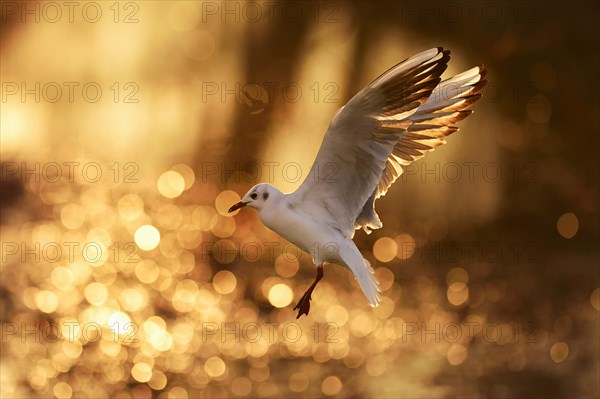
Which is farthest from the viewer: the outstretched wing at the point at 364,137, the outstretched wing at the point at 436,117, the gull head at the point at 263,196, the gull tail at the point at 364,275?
the outstretched wing at the point at 436,117

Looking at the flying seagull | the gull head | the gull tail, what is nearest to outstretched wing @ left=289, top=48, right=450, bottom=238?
the flying seagull

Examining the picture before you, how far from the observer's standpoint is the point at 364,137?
24.5ft

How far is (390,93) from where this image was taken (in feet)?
24.0

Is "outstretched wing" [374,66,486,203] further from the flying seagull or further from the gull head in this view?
the gull head

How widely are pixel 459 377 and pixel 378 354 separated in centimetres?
162

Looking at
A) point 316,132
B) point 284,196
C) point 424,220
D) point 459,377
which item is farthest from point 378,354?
point 284,196

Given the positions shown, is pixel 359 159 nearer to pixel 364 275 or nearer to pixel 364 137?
pixel 364 137

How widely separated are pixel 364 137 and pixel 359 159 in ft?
0.66

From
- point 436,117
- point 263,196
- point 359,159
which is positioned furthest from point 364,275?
point 436,117

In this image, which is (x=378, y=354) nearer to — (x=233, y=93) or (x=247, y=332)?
(x=247, y=332)

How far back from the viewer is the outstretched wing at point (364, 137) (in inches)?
286

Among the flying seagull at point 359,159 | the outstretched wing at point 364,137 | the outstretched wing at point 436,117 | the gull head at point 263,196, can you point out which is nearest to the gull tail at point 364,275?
the flying seagull at point 359,159

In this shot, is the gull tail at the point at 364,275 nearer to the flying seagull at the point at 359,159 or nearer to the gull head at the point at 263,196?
the flying seagull at the point at 359,159

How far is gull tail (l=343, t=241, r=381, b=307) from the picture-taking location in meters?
7.54
